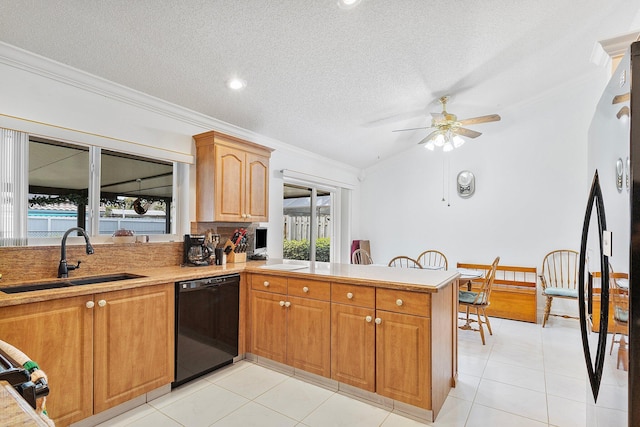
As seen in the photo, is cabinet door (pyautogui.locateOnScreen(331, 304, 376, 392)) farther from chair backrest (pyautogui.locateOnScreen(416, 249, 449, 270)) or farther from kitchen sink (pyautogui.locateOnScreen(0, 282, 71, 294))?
chair backrest (pyautogui.locateOnScreen(416, 249, 449, 270))

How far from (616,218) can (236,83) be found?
8.99 ft

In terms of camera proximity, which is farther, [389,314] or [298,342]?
[298,342]

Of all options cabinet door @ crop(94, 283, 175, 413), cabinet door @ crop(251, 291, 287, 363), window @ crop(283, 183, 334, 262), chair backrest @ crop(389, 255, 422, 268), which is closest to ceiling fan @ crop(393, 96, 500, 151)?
chair backrest @ crop(389, 255, 422, 268)

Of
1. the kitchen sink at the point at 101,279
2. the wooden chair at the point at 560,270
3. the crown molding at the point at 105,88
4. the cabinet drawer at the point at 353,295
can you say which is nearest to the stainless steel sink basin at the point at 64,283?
the kitchen sink at the point at 101,279

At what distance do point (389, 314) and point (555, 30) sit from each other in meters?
3.14

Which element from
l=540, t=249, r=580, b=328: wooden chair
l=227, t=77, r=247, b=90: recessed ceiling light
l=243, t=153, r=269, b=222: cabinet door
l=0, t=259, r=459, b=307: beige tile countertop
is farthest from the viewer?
l=540, t=249, r=580, b=328: wooden chair

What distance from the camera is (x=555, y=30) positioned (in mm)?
3115

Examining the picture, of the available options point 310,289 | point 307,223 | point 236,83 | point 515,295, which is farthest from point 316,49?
point 515,295

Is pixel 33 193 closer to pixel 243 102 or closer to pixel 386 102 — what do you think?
pixel 243 102

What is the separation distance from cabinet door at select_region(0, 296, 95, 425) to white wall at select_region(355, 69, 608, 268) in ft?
16.0

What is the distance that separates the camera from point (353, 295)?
92.0 inches

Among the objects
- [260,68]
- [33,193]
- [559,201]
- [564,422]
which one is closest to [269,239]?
[260,68]

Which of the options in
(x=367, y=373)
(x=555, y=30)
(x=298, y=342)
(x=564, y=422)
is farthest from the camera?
(x=555, y=30)

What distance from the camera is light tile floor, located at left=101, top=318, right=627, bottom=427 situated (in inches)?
82.4
